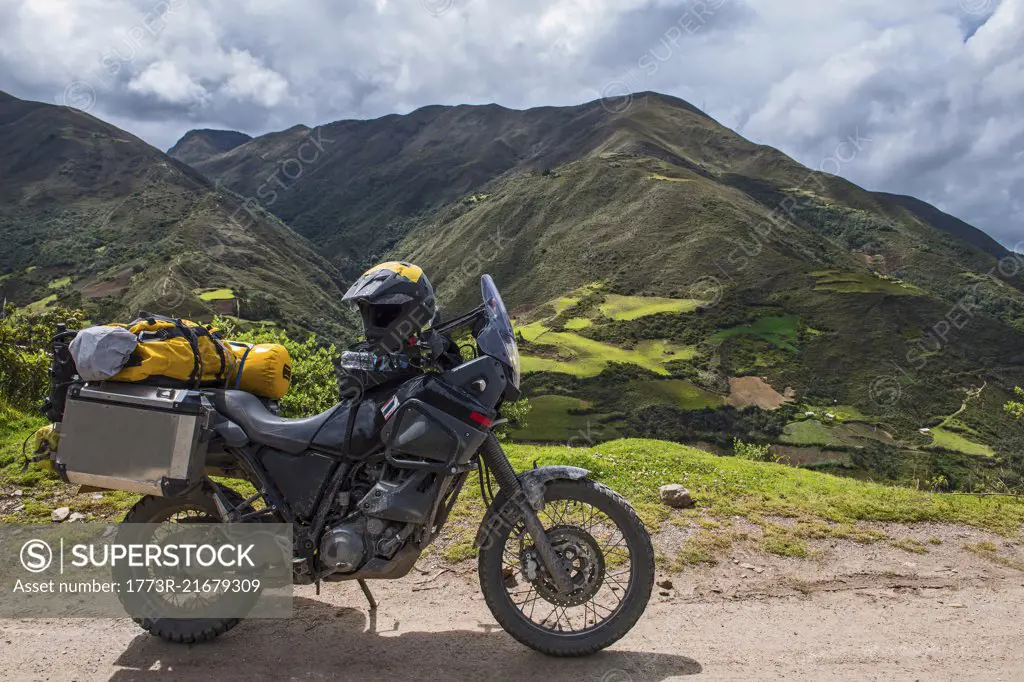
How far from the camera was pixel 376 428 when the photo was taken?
419 cm

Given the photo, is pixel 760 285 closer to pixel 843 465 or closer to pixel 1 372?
pixel 843 465

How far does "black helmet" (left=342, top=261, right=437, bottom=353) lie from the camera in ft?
13.7

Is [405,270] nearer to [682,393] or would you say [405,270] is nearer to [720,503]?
[720,503]

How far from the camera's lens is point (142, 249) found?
130 m

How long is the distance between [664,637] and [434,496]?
1.89 m

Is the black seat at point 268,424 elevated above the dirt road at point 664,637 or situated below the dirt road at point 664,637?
above

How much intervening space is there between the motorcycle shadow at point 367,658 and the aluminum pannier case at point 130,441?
1.08 metres

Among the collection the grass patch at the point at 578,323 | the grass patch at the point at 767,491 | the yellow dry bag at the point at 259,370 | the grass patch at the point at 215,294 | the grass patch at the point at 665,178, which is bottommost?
the grass patch at the point at 767,491

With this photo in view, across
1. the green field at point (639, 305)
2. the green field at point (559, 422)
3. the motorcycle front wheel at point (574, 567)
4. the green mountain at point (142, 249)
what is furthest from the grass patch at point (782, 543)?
the green field at point (639, 305)

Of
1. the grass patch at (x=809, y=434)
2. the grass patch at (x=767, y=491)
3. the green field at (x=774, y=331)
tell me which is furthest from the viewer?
the green field at (x=774, y=331)

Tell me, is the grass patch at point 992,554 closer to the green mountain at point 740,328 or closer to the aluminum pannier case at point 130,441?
the aluminum pannier case at point 130,441

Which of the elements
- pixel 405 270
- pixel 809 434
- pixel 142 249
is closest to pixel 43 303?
pixel 142 249

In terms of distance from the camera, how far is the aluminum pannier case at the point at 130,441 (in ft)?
13.3

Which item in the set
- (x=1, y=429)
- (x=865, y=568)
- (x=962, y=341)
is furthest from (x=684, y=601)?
(x=962, y=341)
